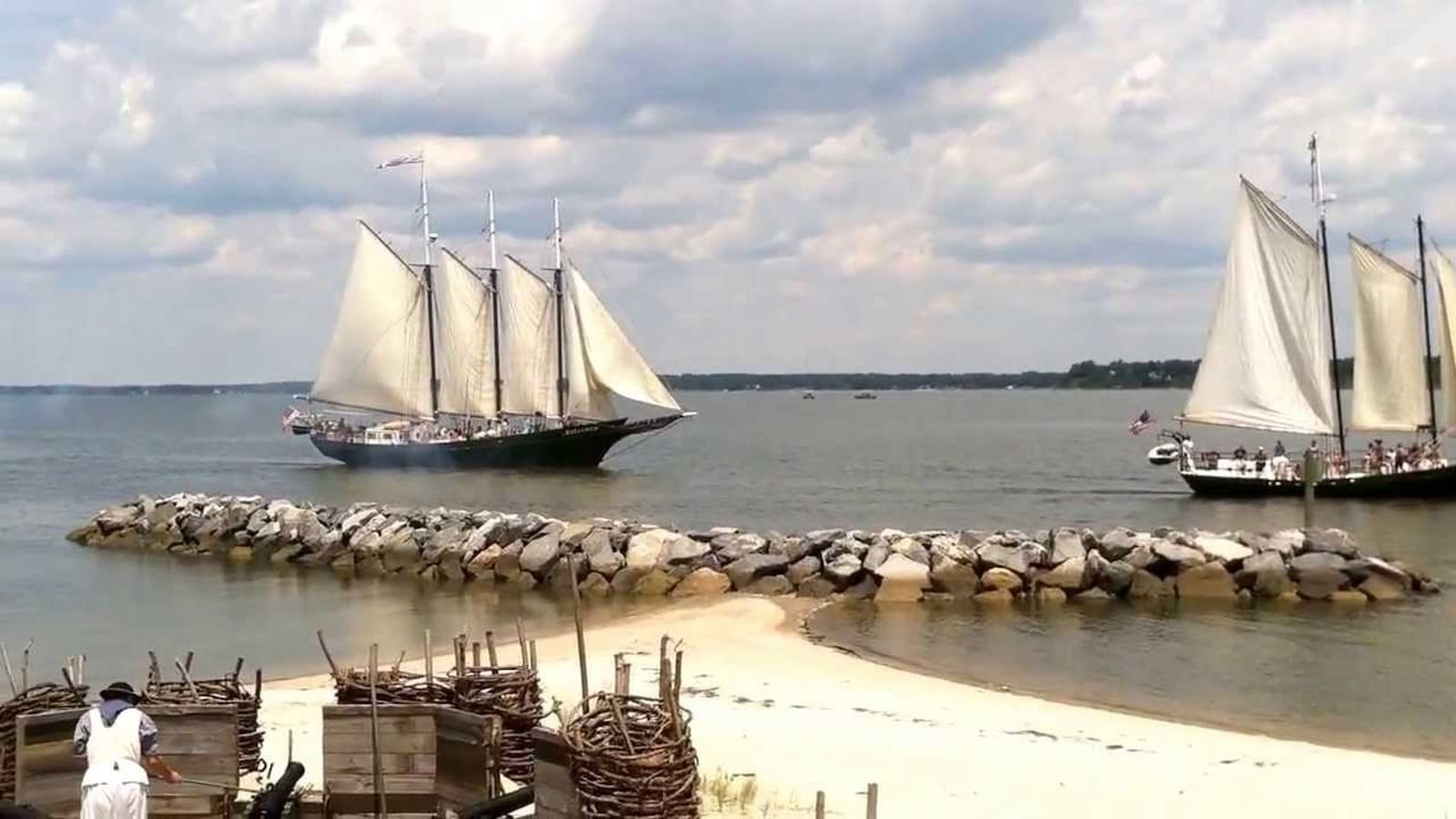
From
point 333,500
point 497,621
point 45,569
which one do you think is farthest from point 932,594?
point 333,500

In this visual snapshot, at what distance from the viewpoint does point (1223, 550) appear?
92.7 ft

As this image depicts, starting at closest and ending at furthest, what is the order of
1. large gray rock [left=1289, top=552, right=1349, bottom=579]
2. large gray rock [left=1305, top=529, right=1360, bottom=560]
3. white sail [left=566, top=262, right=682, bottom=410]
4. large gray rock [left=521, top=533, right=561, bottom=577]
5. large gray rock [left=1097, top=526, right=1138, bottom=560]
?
large gray rock [left=1289, top=552, right=1349, bottom=579]
large gray rock [left=1097, top=526, right=1138, bottom=560]
large gray rock [left=1305, top=529, right=1360, bottom=560]
large gray rock [left=521, top=533, right=561, bottom=577]
white sail [left=566, top=262, right=682, bottom=410]

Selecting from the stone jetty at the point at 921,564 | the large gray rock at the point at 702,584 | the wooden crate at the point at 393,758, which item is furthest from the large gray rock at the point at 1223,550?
the wooden crate at the point at 393,758

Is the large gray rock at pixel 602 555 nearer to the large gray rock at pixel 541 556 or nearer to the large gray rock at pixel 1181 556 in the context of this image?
the large gray rock at pixel 541 556

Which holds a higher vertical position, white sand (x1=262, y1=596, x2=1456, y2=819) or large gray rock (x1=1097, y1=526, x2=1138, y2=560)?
large gray rock (x1=1097, y1=526, x2=1138, y2=560)

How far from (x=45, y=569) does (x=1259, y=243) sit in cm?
3960

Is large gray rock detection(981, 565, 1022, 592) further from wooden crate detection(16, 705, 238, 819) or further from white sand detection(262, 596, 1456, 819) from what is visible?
wooden crate detection(16, 705, 238, 819)

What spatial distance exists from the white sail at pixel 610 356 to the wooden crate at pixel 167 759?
62967 mm

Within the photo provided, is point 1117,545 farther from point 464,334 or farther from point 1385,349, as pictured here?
point 464,334

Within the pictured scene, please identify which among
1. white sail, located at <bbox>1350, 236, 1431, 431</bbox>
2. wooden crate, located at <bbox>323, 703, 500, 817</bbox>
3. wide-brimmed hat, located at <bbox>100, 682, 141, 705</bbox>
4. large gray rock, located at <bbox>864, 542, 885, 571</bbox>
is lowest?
large gray rock, located at <bbox>864, 542, 885, 571</bbox>

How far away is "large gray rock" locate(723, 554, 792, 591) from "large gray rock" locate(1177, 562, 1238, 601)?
23.7 ft

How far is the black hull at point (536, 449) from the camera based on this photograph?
254 feet

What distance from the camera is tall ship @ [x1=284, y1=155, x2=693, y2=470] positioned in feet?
246

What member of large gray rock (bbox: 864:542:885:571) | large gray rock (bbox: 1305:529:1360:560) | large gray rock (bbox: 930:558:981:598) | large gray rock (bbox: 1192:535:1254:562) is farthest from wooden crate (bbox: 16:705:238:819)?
large gray rock (bbox: 1305:529:1360:560)
